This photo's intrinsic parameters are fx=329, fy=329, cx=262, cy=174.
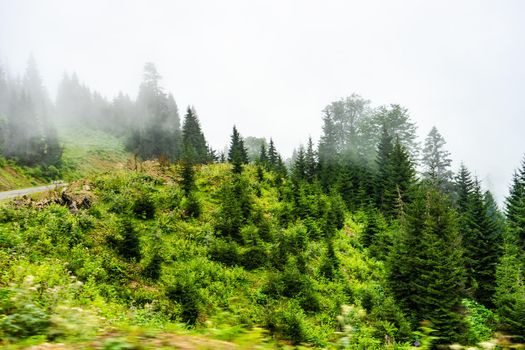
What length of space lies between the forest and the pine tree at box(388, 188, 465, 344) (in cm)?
9

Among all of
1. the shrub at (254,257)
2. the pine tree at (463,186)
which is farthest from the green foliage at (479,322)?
the pine tree at (463,186)

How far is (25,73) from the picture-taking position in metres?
82.1

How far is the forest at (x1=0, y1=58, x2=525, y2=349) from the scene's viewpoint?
5.04 m

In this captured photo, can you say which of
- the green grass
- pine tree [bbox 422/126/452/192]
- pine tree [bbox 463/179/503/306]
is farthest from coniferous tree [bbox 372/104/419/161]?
the green grass

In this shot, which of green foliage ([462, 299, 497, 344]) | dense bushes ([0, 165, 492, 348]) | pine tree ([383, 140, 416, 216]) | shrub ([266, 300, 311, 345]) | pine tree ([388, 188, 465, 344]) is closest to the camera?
dense bushes ([0, 165, 492, 348])

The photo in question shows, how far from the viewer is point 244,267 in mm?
16969

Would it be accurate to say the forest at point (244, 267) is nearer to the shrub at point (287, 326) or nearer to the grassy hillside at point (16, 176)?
the shrub at point (287, 326)

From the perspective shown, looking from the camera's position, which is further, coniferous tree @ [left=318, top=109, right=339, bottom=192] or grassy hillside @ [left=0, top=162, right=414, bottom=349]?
coniferous tree @ [left=318, top=109, right=339, bottom=192]

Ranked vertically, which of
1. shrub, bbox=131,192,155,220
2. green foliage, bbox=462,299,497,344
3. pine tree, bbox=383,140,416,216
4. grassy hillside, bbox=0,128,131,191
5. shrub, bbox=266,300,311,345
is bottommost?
green foliage, bbox=462,299,497,344

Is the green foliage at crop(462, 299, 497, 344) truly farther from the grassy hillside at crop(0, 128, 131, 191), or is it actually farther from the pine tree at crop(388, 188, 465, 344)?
the grassy hillside at crop(0, 128, 131, 191)

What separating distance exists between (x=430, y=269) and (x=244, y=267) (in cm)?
977

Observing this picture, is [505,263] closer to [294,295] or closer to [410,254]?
[410,254]

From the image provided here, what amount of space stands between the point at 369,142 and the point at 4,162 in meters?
56.3

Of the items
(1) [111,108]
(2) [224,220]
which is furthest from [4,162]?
(2) [224,220]
